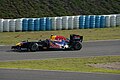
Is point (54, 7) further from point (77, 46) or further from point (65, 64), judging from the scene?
point (65, 64)

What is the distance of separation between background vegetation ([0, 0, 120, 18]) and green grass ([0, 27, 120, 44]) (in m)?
6.98

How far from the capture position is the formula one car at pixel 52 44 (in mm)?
25156

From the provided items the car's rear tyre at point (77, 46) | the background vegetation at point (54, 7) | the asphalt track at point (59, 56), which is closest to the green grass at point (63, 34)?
the asphalt track at point (59, 56)

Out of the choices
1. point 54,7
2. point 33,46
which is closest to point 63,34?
point 33,46

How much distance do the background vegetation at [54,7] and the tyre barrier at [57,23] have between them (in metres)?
5.70

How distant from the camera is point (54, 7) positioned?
1718 inches

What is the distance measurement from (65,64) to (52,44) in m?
4.72

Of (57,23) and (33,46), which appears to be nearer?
(33,46)

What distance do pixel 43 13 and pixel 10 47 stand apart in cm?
1591

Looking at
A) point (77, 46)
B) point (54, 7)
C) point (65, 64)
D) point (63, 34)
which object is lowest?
point (65, 64)

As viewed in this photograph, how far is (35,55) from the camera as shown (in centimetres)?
2411

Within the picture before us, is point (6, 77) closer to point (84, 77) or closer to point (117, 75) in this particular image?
point (84, 77)

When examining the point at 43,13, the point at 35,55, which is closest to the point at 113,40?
the point at 35,55

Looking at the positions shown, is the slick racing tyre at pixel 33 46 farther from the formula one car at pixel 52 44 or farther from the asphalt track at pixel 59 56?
the asphalt track at pixel 59 56
